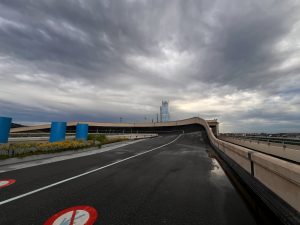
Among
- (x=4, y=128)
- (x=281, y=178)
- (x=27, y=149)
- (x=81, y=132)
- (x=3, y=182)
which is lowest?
(x=3, y=182)

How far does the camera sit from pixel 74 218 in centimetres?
388

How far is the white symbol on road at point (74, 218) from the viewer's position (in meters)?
3.70

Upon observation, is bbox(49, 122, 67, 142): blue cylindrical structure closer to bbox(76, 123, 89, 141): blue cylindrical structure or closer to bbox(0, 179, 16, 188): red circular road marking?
bbox(76, 123, 89, 141): blue cylindrical structure

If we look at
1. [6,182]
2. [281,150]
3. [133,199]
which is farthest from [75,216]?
[281,150]

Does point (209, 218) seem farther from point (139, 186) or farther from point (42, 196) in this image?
point (42, 196)

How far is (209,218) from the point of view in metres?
3.95

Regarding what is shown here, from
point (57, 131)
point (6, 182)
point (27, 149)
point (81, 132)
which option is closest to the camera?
point (6, 182)

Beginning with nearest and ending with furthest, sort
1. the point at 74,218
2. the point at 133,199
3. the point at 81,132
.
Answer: the point at 74,218 → the point at 133,199 → the point at 81,132

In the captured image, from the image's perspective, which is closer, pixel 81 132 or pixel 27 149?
pixel 27 149

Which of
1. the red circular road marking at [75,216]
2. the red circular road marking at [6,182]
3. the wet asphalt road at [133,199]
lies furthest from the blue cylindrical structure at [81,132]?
the red circular road marking at [75,216]

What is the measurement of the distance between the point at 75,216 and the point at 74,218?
0.29 feet

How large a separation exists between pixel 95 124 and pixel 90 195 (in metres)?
97.7

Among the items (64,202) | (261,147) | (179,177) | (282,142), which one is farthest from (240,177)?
(261,147)

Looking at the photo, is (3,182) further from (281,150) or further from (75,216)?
(281,150)
